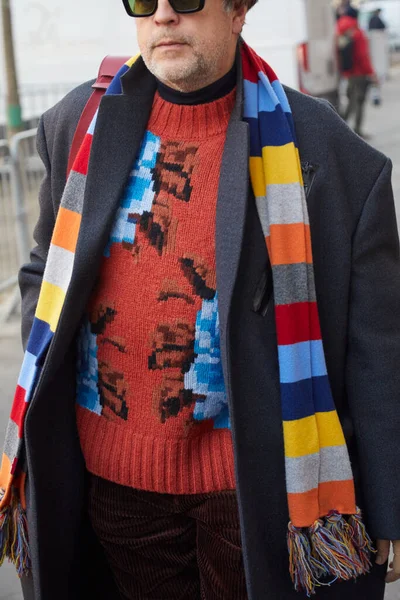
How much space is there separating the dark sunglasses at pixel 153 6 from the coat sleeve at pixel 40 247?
43 cm

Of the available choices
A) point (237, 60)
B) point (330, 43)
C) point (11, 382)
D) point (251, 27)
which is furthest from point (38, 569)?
point (330, 43)

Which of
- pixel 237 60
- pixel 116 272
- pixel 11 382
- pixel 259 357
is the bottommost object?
pixel 11 382

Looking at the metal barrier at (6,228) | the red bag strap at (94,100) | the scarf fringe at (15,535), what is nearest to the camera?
the red bag strap at (94,100)

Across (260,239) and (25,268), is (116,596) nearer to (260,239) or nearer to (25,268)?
(25,268)

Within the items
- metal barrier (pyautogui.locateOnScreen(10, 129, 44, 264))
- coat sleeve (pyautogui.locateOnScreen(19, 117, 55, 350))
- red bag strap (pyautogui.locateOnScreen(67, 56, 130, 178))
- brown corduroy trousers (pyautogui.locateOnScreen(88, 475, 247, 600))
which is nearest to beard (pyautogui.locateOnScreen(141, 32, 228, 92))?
red bag strap (pyautogui.locateOnScreen(67, 56, 130, 178))

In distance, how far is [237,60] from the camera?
2332 mm

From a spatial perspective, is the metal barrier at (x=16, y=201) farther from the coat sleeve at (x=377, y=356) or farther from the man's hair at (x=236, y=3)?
the coat sleeve at (x=377, y=356)

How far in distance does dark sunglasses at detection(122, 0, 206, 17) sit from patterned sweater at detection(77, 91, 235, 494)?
0.21 m

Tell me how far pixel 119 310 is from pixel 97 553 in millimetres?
745

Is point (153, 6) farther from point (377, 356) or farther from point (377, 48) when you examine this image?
point (377, 48)

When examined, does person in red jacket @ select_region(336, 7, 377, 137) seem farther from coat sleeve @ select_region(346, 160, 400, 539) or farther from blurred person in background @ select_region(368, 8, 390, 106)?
coat sleeve @ select_region(346, 160, 400, 539)

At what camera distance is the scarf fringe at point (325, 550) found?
2.25m

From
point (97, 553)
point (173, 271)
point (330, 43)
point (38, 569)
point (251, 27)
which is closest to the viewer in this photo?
point (173, 271)

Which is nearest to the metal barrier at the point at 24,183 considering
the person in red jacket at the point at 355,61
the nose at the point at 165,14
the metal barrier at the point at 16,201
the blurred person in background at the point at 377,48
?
the metal barrier at the point at 16,201
